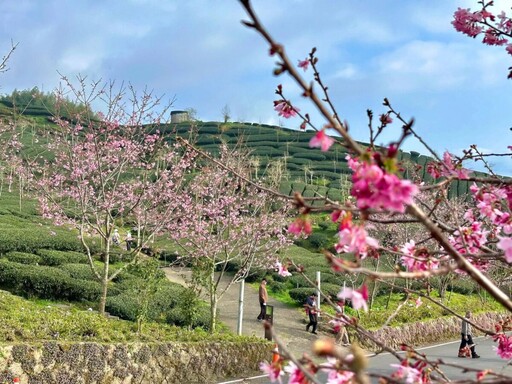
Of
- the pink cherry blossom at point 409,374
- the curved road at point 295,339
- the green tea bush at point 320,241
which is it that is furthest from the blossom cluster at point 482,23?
the green tea bush at point 320,241

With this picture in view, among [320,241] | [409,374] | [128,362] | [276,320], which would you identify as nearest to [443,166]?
[409,374]

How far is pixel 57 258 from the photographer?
17.4m

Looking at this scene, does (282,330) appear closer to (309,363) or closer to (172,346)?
(172,346)

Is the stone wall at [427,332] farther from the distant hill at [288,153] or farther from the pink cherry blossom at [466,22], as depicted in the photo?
the distant hill at [288,153]

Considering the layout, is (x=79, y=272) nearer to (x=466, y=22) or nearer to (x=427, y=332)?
(x=427, y=332)

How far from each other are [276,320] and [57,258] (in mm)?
7125

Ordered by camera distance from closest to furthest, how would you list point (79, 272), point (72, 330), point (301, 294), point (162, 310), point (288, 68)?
point (288, 68) → point (72, 330) → point (162, 310) → point (79, 272) → point (301, 294)

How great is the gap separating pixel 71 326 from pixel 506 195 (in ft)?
26.5

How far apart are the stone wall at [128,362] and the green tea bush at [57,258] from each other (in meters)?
9.03

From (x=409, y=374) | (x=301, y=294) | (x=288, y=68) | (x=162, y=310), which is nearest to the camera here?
(x=288, y=68)

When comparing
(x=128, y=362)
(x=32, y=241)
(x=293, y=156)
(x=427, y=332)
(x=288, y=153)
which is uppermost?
(x=288, y=153)

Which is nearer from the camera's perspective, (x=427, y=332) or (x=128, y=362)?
(x=128, y=362)

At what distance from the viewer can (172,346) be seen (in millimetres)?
9305

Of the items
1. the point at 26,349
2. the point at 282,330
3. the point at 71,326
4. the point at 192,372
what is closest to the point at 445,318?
the point at 282,330
